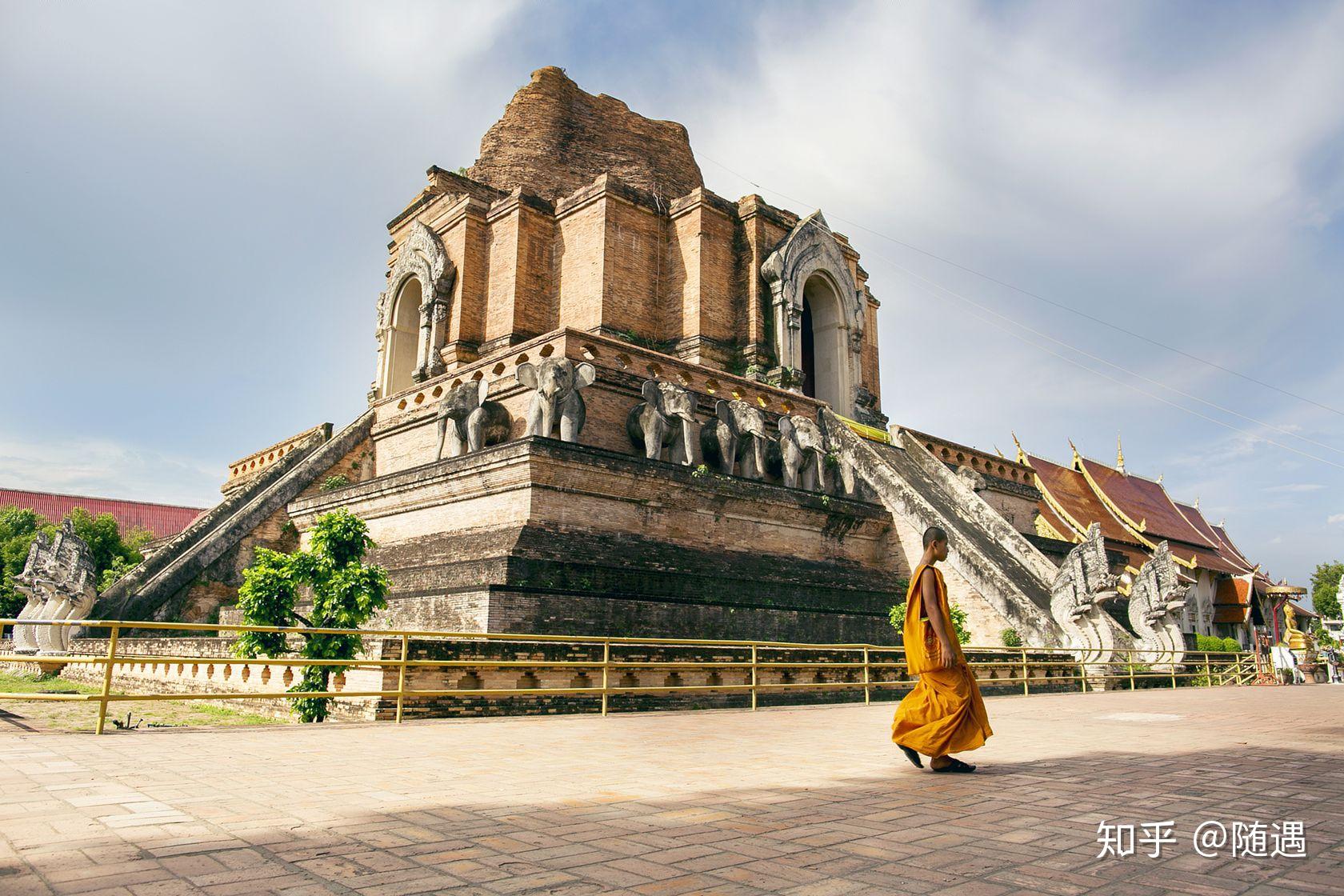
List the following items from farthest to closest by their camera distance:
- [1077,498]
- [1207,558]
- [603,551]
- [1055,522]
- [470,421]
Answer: [1207,558] → [1077,498] → [1055,522] → [470,421] → [603,551]

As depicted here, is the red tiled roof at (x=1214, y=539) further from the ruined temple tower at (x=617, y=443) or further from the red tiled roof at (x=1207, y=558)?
the ruined temple tower at (x=617, y=443)

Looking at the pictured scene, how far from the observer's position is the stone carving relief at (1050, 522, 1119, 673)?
14531 millimetres

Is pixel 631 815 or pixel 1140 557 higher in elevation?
pixel 1140 557

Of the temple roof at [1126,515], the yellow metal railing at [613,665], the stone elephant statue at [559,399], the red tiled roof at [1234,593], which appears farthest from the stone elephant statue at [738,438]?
the red tiled roof at [1234,593]

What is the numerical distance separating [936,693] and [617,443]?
33.3ft

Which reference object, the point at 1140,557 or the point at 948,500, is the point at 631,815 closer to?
the point at 948,500

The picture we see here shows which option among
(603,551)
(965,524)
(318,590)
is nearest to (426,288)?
(603,551)

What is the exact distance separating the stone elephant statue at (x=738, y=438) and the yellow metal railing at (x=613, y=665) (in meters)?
3.78

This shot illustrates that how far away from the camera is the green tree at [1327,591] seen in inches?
2036

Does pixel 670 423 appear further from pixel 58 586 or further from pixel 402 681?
pixel 58 586

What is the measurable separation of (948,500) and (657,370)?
21.2 feet

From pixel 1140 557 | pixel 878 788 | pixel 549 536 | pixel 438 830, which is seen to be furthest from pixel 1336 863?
pixel 1140 557

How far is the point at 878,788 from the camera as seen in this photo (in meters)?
4.69

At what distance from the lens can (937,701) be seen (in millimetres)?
5328
